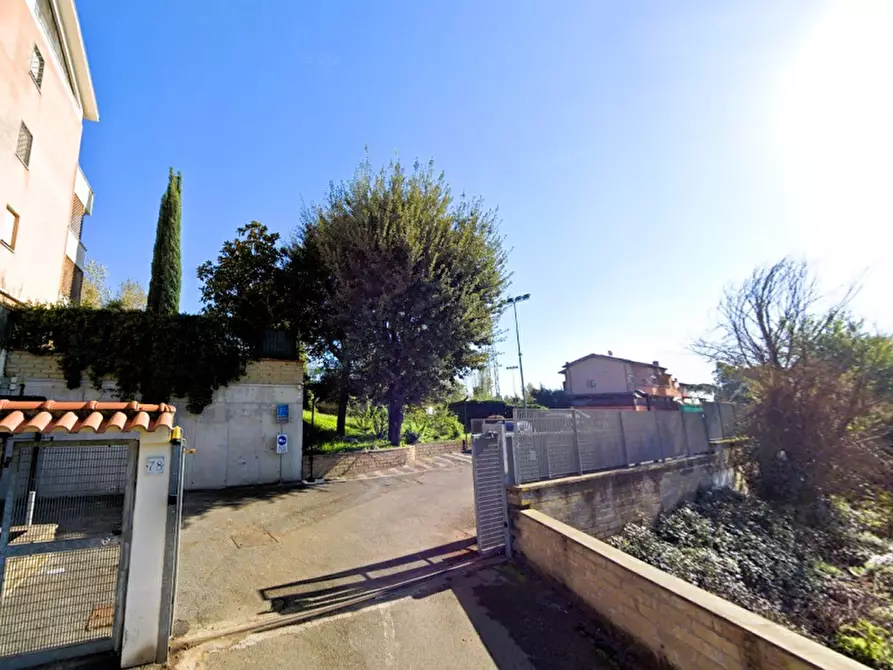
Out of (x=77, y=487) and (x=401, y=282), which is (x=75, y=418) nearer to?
(x=77, y=487)

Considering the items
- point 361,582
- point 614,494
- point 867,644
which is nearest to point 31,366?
point 361,582

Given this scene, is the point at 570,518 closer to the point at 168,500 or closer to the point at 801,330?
the point at 168,500

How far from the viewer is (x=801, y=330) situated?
14102 mm

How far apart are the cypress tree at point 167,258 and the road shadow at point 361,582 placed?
1457 centimetres

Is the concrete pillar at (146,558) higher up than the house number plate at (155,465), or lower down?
lower down

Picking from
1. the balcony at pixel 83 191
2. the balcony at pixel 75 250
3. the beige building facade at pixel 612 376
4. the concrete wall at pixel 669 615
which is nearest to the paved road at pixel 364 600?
the concrete wall at pixel 669 615

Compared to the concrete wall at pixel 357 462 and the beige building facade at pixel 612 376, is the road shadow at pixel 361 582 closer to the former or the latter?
the concrete wall at pixel 357 462

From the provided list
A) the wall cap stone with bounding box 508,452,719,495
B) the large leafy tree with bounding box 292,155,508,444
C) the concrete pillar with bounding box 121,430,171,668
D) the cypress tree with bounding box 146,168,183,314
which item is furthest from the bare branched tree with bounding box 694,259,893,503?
the cypress tree with bounding box 146,168,183,314

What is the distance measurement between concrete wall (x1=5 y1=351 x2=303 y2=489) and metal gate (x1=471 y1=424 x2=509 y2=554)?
870cm

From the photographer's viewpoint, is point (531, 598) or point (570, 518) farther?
point (570, 518)

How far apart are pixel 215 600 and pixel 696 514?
11.3 meters

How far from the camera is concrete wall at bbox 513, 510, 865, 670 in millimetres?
3167

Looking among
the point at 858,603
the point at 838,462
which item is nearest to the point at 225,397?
the point at 858,603

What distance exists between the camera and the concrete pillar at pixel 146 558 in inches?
140
